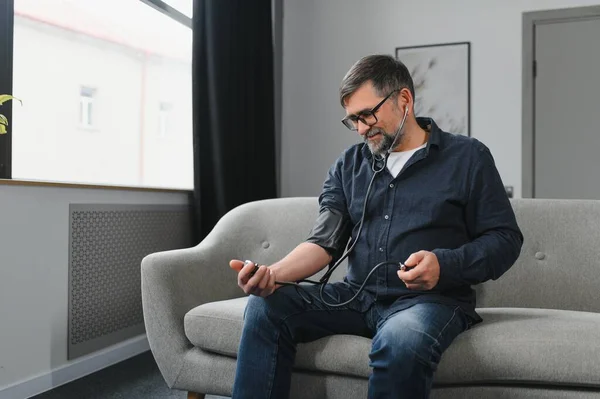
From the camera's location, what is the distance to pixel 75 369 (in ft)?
7.95

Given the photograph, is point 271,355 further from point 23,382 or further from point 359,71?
point 23,382

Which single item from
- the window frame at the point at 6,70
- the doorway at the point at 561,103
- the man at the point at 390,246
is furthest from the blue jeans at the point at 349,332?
the doorway at the point at 561,103

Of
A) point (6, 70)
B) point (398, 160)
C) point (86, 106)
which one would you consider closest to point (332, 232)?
point (398, 160)

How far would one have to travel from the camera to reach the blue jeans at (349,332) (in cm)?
130

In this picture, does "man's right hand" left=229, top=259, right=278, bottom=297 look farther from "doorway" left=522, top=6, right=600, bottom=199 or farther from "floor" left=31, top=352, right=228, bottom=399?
"doorway" left=522, top=6, right=600, bottom=199

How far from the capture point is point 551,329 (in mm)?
1522

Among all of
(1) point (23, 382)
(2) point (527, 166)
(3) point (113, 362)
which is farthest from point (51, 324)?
(2) point (527, 166)

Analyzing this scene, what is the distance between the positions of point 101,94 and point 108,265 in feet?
2.77

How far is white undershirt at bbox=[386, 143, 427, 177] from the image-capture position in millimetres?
1661

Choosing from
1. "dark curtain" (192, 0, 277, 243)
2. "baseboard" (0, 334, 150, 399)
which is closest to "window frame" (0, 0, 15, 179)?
"baseboard" (0, 334, 150, 399)

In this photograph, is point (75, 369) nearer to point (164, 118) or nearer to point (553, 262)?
point (164, 118)

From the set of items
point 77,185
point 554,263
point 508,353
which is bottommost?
point 508,353

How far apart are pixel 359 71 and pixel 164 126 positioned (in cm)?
195

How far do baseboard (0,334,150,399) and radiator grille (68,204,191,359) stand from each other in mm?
34
